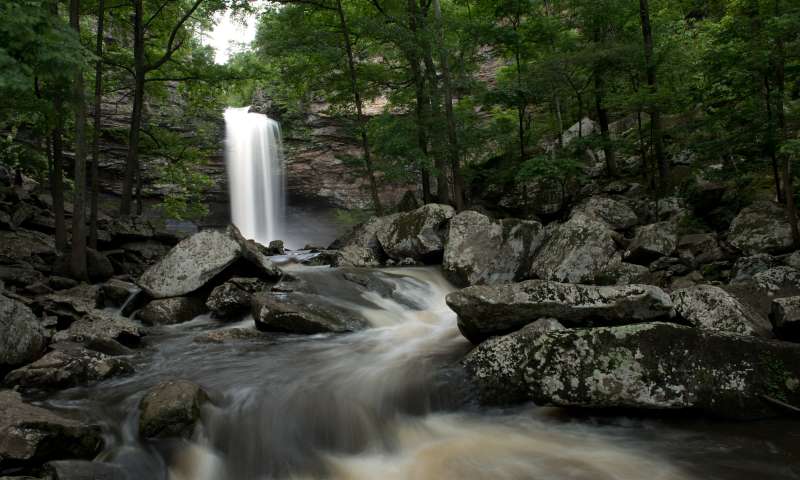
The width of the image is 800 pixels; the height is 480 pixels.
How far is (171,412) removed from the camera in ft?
14.7

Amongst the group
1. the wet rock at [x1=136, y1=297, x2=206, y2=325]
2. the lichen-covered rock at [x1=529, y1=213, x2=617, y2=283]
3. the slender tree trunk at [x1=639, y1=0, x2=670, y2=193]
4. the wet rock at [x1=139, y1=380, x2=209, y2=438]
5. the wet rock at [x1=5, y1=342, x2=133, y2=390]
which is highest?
the slender tree trunk at [x1=639, y1=0, x2=670, y2=193]

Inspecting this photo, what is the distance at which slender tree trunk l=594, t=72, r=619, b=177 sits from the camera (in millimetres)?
13203

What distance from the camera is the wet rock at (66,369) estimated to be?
17.3ft

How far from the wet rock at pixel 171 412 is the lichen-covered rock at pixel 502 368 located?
2791 mm

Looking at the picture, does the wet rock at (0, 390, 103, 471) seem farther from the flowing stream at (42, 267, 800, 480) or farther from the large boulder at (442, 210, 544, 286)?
A: the large boulder at (442, 210, 544, 286)

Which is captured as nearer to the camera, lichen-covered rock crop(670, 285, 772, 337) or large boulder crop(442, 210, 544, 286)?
lichen-covered rock crop(670, 285, 772, 337)

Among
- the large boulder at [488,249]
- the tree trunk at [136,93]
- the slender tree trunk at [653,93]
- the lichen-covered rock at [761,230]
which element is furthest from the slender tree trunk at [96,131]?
the lichen-covered rock at [761,230]

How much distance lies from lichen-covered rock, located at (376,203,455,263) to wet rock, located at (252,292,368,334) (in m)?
4.52

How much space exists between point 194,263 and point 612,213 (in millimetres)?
9988

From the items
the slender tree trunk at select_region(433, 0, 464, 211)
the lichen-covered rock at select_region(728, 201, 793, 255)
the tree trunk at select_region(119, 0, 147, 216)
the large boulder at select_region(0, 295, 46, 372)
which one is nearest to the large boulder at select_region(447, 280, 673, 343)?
the lichen-covered rock at select_region(728, 201, 793, 255)

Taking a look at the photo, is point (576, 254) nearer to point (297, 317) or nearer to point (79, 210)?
point (297, 317)

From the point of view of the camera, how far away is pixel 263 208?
77.8ft

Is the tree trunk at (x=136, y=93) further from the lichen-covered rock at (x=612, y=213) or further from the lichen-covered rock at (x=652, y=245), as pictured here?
the lichen-covered rock at (x=652, y=245)

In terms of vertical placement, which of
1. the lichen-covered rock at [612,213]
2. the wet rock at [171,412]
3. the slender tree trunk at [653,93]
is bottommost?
the wet rock at [171,412]
